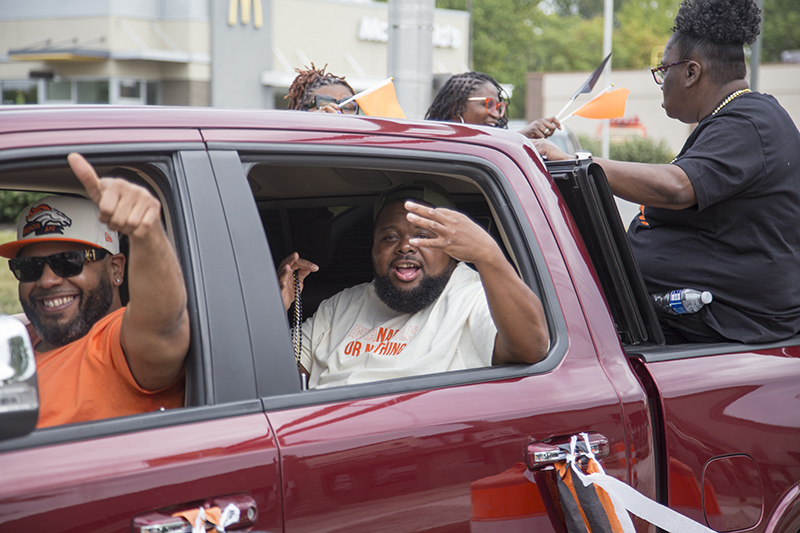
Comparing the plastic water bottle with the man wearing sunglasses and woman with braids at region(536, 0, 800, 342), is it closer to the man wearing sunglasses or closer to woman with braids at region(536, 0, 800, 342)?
woman with braids at region(536, 0, 800, 342)

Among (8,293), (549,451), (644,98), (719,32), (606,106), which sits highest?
(644,98)

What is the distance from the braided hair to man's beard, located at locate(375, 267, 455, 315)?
1853 mm

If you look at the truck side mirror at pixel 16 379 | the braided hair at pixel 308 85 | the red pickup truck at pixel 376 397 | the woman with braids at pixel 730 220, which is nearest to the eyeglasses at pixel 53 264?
the red pickup truck at pixel 376 397

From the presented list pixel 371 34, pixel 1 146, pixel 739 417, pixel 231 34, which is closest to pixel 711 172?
pixel 739 417

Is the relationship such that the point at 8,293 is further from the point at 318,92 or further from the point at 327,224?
the point at 327,224

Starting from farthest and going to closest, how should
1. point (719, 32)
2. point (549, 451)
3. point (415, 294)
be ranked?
point (719, 32)
point (415, 294)
point (549, 451)

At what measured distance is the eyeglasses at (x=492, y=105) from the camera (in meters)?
4.27

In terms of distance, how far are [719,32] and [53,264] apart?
2276 millimetres

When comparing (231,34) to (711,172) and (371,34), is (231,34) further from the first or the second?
(711,172)

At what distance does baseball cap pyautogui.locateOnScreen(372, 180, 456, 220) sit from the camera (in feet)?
9.18

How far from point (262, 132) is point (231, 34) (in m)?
21.3

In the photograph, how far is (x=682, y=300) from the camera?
8.54ft

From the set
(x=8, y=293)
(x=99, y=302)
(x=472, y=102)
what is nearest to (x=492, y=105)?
(x=472, y=102)

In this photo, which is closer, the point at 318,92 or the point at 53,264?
the point at 53,264
